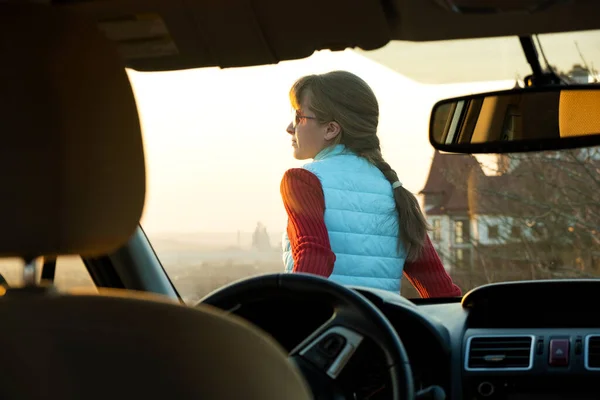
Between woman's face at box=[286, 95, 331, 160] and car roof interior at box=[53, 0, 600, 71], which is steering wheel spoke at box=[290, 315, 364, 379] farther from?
woman's face at box=[286, 95, 331, 160]

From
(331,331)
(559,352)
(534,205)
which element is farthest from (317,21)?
(534,205)

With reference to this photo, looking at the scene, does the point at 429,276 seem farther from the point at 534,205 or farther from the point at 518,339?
the point at 534,205

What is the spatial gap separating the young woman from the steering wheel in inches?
30.9

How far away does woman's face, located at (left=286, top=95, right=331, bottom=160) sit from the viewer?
4.25 meters

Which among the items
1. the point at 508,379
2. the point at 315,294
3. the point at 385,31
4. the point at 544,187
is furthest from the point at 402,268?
the point at 544,187

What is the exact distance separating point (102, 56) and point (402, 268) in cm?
213

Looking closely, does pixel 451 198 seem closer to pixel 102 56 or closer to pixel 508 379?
pixel 508 379

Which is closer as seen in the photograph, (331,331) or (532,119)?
(331,331)

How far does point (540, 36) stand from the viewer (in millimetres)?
2883

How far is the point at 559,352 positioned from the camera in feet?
11.2

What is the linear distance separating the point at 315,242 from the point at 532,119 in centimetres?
105

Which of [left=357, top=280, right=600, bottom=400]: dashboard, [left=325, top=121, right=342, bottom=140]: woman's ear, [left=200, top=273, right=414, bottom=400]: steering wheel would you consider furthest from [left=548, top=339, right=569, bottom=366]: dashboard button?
[left=325, top=121, right=342, bottom=140]: woman's ear

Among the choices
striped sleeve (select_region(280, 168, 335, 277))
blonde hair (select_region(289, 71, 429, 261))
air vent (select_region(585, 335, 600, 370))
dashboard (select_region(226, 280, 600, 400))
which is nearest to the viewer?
dashboard (select_region(226, 280, 600, 400))

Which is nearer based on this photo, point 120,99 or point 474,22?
point 120,99
